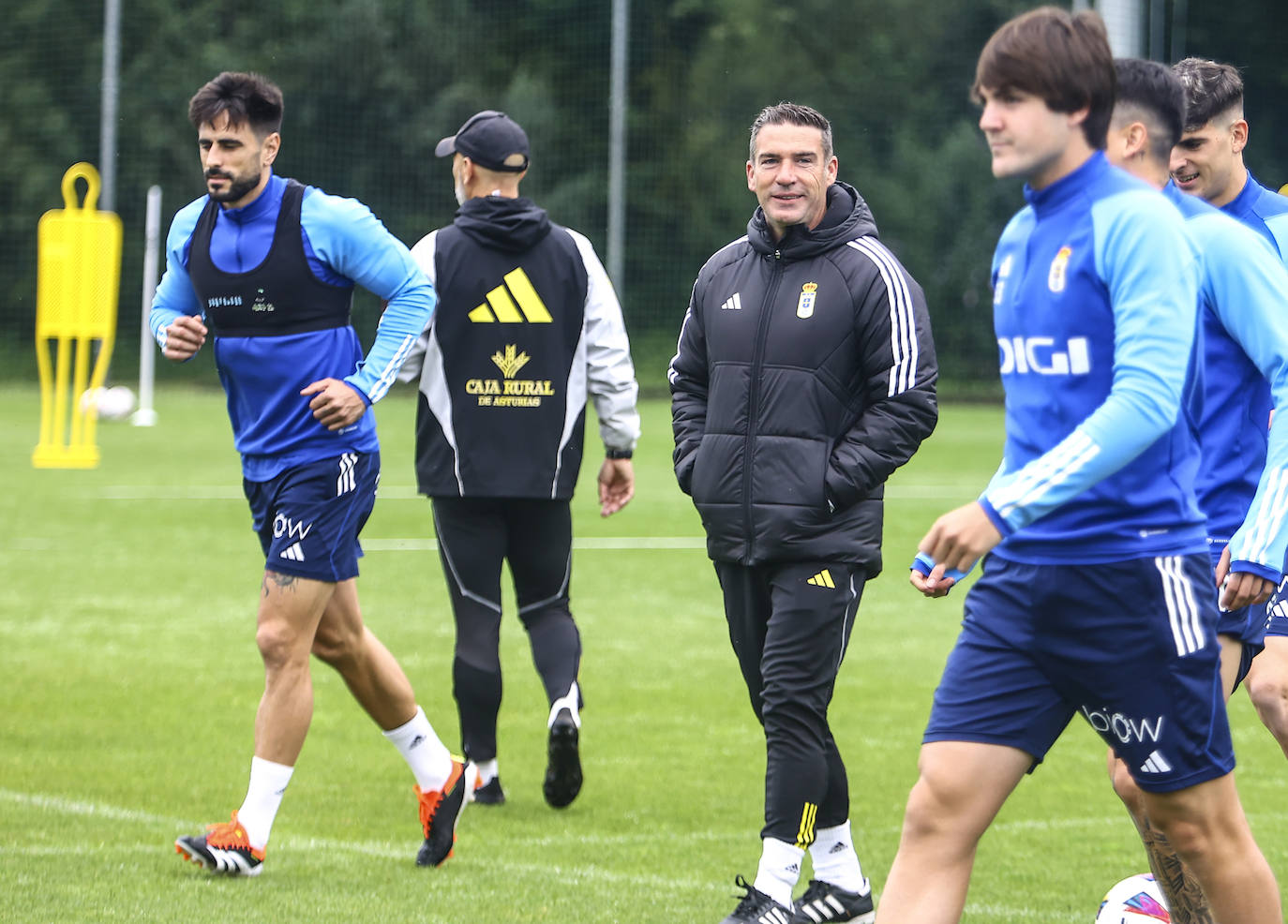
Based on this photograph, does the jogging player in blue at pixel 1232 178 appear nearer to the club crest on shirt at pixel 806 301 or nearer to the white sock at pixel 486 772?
the club crest on shirt at pixel 806 301

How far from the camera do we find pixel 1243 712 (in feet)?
27.0

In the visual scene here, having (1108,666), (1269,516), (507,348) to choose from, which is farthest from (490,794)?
(1108,666)

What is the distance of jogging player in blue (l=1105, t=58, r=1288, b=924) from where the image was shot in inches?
142

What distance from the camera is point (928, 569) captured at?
3.39 meters

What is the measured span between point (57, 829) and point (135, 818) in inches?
11.7

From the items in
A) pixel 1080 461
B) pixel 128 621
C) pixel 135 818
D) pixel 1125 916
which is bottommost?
pixel 128 621

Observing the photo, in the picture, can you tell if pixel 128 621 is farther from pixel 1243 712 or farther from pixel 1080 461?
pixel 1080 461

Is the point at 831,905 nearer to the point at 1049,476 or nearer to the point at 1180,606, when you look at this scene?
the point at 1180,606

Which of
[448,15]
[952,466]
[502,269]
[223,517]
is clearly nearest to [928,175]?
[448,15]

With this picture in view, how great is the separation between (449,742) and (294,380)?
7.69 ft

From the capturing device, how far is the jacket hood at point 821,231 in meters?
5.06

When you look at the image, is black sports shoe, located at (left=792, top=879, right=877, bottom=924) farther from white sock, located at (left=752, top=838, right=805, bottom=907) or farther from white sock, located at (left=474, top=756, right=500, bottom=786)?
white sock, located at (left=474, top=756, right=500, bottom=786)

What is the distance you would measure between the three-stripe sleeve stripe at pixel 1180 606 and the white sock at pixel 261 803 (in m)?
2.91

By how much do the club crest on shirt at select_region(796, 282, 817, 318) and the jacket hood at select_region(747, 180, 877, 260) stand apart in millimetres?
104
